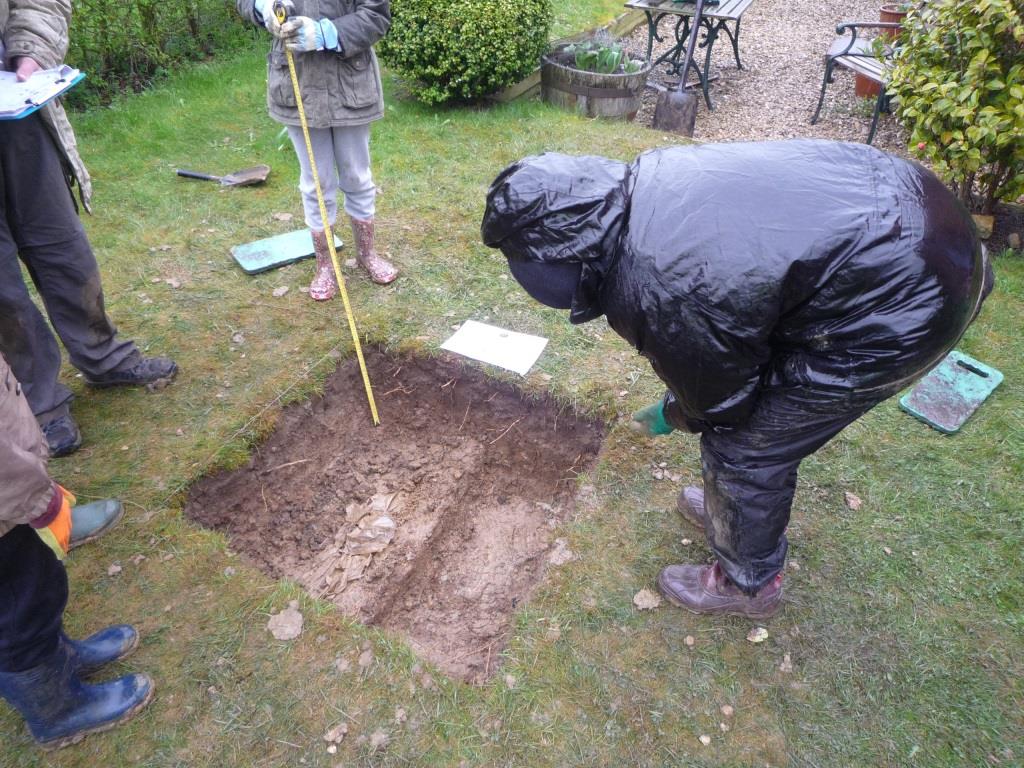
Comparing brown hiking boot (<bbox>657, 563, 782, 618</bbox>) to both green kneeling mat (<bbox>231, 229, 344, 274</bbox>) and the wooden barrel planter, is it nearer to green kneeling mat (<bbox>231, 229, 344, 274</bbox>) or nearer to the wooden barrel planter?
green kneeling mat (<bbox>231, 229, 344, 274</bbox>)

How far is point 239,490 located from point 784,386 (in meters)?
2.43

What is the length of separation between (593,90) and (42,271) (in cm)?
511

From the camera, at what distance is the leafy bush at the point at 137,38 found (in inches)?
241

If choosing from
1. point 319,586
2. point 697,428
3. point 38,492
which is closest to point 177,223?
point 319,586

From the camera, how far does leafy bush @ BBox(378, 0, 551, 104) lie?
5781 mm

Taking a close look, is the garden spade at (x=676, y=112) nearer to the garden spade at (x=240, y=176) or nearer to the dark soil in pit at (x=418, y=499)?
the garden spade at (x=240, y=176)

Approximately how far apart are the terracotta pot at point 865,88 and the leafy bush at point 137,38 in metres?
7.12

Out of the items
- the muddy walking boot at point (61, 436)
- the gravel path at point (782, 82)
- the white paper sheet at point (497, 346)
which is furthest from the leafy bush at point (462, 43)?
the muddy walking boot at point (61, 436)

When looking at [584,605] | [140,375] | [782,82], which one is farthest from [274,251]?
[782,82]

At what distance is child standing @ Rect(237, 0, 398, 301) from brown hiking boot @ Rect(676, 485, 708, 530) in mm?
2499

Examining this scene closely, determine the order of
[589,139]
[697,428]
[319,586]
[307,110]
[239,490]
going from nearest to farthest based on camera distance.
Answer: [697,428], [319,586], [239,490], [307,110], [589,139]

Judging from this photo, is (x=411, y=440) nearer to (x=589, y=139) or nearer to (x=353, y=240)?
(x=353, y=240)

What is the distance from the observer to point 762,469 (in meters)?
2.04

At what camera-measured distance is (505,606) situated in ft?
8.83
